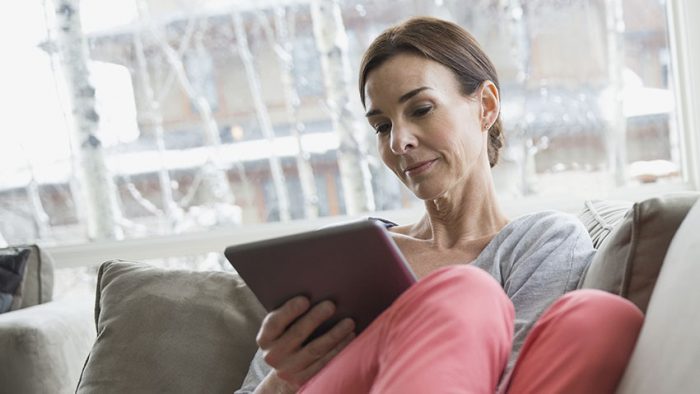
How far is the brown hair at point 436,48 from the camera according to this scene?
1.83 meters

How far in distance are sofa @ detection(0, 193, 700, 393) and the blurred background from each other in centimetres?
115

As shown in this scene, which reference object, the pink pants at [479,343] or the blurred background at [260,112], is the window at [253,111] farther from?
the pink pants at [479,343]

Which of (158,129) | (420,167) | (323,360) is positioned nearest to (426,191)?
(420,167)

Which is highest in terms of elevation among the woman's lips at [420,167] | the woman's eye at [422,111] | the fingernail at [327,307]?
the woman's eye at [422,111]

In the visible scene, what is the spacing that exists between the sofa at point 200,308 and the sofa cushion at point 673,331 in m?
0.20

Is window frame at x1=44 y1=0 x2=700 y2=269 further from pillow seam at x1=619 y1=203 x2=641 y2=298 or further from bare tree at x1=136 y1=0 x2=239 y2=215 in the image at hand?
pillow seam at x1=619 y1=203 x2=641 y2=298

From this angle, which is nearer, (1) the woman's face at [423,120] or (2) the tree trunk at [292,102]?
(1) the woman's face at [423,120]

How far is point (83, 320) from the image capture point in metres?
2.53

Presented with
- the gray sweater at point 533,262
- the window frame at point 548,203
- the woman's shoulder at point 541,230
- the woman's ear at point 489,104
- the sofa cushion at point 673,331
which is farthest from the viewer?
the window frame at point 548,203

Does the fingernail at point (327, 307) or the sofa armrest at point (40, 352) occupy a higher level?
the fingernail at point (327, 307)

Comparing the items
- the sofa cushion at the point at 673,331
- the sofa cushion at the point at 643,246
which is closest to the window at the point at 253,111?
the sofa cushion at the point at 643,246

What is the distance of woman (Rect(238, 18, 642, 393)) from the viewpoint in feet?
3.79

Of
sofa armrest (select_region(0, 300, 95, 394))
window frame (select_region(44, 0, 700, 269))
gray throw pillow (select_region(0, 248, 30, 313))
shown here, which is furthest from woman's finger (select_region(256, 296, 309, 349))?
window frame (select_region(44, 0, 700, 269))

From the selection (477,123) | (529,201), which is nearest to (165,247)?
(529,201)
